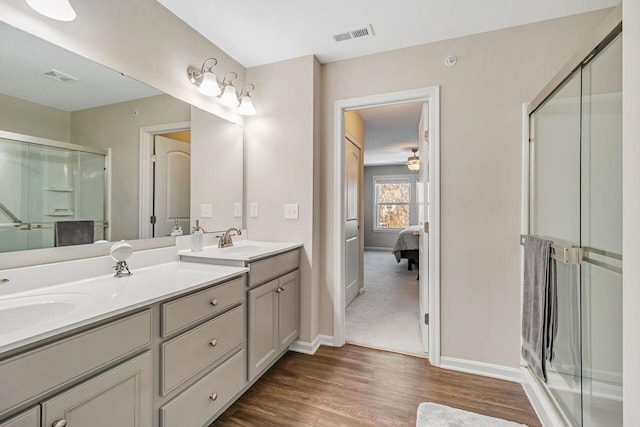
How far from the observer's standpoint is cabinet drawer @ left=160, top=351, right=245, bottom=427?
4.23 feet

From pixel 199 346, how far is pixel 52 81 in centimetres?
144

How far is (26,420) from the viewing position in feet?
2.71

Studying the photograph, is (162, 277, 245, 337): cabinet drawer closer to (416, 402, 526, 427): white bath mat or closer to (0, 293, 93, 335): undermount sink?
(0, 293, 93, 335): undermount sink

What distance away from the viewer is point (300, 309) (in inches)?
97.0

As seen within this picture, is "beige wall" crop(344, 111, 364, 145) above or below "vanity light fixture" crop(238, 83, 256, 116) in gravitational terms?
above

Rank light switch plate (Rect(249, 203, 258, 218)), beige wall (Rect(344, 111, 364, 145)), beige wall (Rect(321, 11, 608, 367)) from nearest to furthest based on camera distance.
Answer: beige wall (Rect(321, 11, 608, 367)) → light switch plate (Rect(249, 203, 258, 218)) → beige wall (Rect(344, 111, 364, 145))

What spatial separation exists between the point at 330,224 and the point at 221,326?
1.28 meters

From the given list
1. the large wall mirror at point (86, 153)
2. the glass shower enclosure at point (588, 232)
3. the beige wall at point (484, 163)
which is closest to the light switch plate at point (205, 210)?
the large wall mirror at point (86, 153)

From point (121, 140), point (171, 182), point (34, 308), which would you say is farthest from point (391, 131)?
point (34, 308)

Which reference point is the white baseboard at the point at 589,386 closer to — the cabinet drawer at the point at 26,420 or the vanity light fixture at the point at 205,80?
the cabinet drawer at the point at 26,420

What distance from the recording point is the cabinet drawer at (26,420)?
0.79 metres

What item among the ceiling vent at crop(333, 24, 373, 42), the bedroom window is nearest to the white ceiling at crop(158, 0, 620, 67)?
the ceiling vent at crop(333, 24, 373, 42)

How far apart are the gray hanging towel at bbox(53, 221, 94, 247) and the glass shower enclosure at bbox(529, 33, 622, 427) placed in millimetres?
2315

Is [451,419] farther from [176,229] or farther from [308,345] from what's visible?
[176,229]
